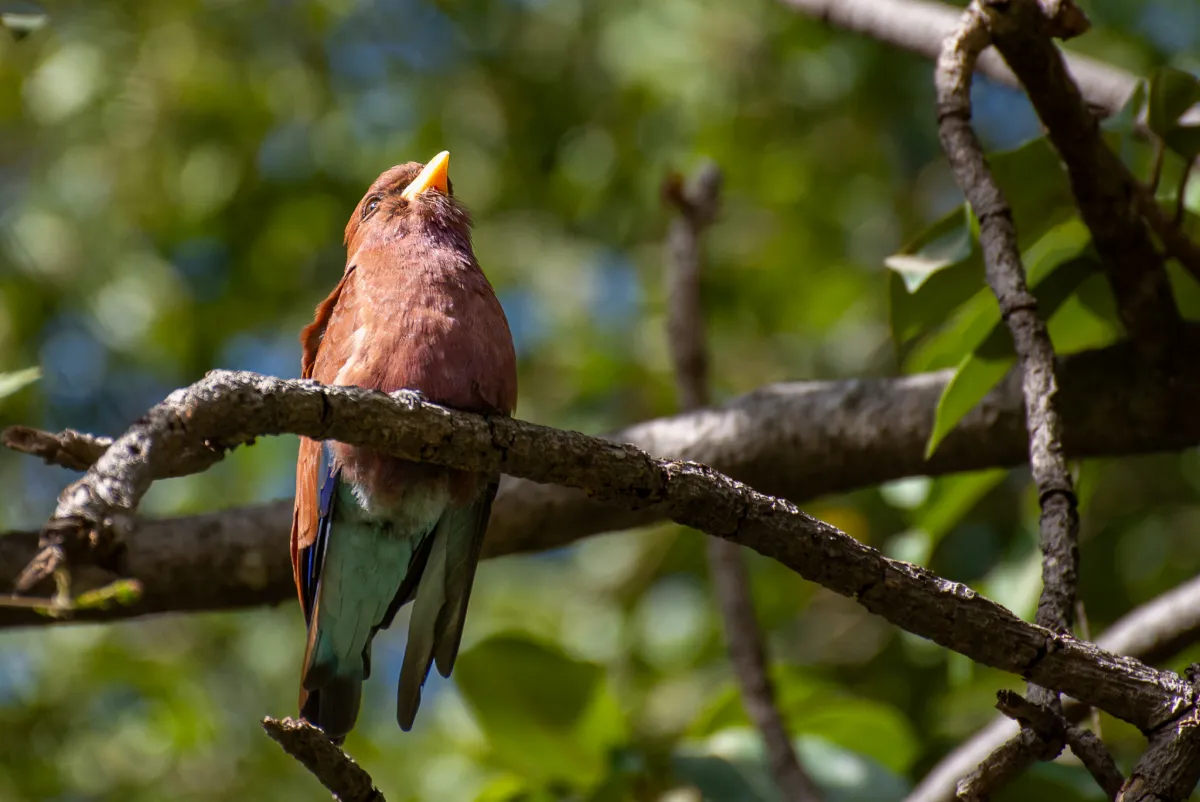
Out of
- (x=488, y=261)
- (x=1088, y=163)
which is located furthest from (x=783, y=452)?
(x=488, y=261)

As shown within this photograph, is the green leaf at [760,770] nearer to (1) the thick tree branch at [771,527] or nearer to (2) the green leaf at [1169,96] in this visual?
(1) the thick tree branch at [771,527]

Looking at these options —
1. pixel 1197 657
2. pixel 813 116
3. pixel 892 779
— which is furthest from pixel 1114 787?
pixel 813 116

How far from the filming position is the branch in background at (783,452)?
289 centimetres

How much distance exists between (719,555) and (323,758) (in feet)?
6.97

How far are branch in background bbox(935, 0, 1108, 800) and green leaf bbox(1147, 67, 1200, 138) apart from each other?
0.25 metres

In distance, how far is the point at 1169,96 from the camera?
2.49 meters

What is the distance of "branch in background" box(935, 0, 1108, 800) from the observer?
1.78m

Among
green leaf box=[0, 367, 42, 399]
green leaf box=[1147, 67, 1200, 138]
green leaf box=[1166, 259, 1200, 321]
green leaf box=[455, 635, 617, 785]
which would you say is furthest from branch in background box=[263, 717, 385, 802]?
green leaf box=[1166, 259, 1200, 321]

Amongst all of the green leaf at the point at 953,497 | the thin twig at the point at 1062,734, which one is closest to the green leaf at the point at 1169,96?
the green leaf at the point at 953,497

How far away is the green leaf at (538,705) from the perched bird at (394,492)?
0.28m

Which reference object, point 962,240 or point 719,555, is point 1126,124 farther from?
point 719,555

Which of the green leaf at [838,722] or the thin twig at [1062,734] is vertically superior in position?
the green leaf at [838,722]

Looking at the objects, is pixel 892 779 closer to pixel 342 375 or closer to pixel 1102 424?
pixel 1102 424

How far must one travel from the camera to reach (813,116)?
5.19 meters
